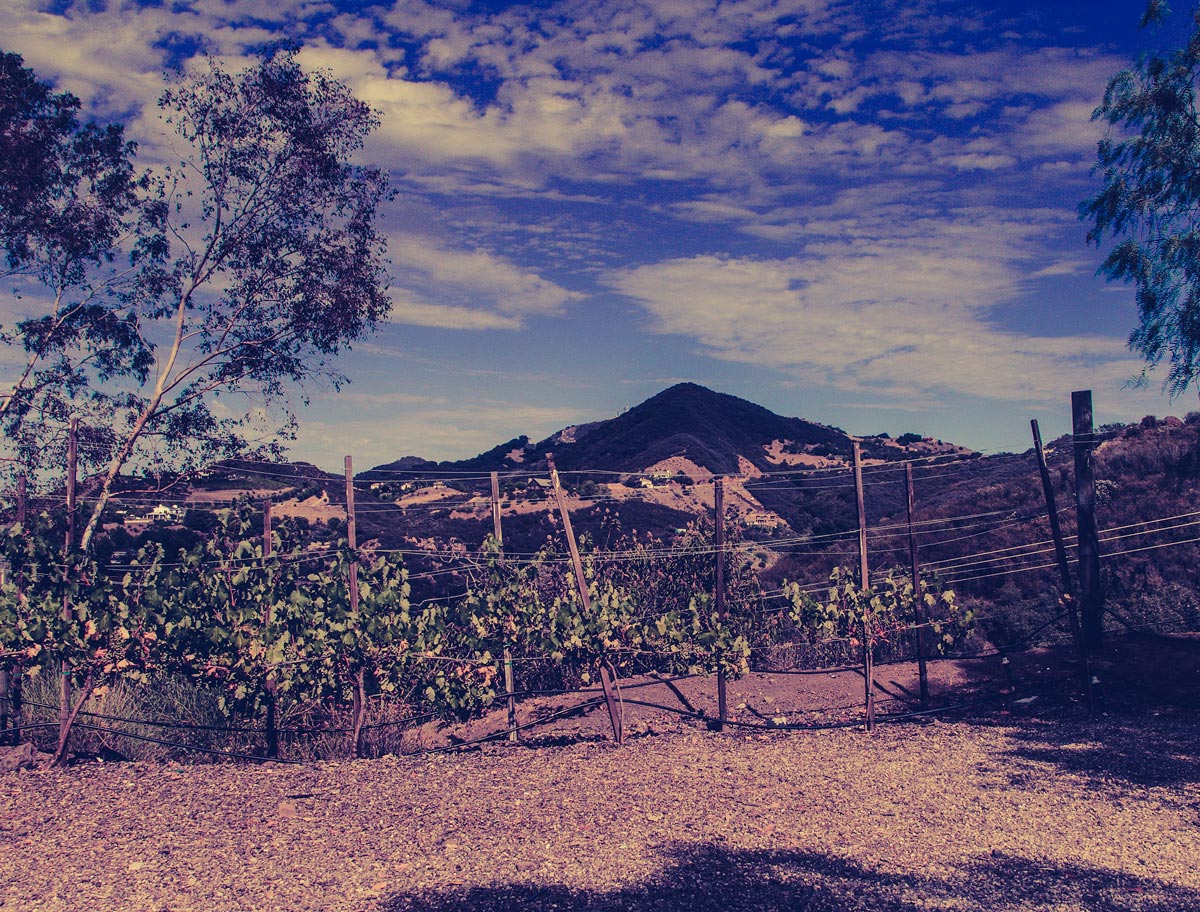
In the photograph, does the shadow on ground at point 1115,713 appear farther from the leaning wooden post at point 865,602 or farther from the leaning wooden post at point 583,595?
the leaning wooden post at point 583,595

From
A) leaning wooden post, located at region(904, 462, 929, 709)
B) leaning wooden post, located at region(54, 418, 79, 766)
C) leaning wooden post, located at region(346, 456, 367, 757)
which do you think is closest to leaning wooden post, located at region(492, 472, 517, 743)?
leaning wooden post, located at region(346, 456, 367, 757)

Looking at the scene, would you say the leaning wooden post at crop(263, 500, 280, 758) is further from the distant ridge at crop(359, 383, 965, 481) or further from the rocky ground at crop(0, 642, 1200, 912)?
the distant ridge at crop(359, 383, 965, 481)

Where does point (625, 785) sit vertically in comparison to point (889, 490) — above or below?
below

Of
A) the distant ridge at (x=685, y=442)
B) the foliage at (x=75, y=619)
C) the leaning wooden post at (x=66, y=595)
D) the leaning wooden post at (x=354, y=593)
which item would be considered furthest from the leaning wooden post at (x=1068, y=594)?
the distant ridge at (x=685, y=442)

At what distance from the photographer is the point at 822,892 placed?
5.05 m

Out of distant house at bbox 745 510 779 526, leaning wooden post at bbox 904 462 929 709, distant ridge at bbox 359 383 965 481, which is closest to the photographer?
leaning wooden post at bbox 904 462 929 709

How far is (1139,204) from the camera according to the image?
11.7 m

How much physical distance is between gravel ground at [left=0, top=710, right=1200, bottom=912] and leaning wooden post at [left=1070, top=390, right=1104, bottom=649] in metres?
1.53

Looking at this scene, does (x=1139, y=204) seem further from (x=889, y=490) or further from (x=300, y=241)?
(x=889, y=490)

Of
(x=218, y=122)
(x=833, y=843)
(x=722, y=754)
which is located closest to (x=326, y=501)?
(x=218, y=122)

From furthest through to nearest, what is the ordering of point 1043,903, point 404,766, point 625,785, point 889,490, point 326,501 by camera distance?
point 889,490, point 326,501, point 404,766, point 625,785, point 1043,903

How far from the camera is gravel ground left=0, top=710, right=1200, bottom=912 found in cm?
513

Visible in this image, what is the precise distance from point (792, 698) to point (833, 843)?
5985 millimetres

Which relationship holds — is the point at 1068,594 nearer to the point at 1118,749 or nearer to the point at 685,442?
the point at 1118,749
